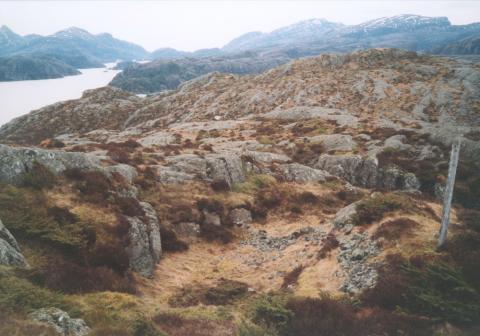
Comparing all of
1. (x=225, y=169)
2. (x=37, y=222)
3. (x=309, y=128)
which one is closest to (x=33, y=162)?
(x=37, y=222)

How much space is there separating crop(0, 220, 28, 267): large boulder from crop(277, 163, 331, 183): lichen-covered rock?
2523cm

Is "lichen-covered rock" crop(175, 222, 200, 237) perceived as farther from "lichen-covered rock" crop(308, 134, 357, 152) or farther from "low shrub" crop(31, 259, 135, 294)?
"lichen-covered rock" crop(308, 134, 357, 152)

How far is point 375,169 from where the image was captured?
36.6m

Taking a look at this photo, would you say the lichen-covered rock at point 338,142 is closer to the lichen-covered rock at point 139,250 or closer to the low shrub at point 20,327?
the lichen-covered rock at point 139,250

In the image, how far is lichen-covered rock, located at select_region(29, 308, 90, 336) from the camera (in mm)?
9250

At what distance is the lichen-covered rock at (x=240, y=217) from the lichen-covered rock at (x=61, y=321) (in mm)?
16199

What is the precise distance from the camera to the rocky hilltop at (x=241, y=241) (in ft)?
37.1

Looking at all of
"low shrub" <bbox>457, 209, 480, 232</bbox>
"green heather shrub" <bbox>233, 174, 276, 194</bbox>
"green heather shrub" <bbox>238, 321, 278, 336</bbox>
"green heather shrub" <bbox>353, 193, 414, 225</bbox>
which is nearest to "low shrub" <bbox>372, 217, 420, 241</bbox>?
"green heather shrub" <bbox>353, 193, 414, 225</bbox>

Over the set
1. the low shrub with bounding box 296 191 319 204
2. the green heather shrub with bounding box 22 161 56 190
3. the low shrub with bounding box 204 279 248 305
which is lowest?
the low shrub with bounding box 296 191 319 204

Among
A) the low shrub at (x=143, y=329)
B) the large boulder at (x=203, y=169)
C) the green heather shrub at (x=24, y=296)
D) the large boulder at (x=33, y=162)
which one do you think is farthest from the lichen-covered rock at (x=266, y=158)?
the green heather shrub at (x=24, y=296)

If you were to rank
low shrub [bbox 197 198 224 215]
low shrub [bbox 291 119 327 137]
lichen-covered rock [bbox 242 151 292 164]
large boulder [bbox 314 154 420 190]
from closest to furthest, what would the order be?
1. low shrub [bbox 197 198 224 215]
2. large boulder [bbox 314 154 420 190]
3. lichen-covered rock [bbox 242 151 292 164]
4. low shrub [bbox 291 119 327 137]

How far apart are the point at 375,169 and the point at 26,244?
110 feet

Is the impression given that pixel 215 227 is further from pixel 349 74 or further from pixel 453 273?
pixel 349 74

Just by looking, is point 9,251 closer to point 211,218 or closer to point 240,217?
point 211,218
